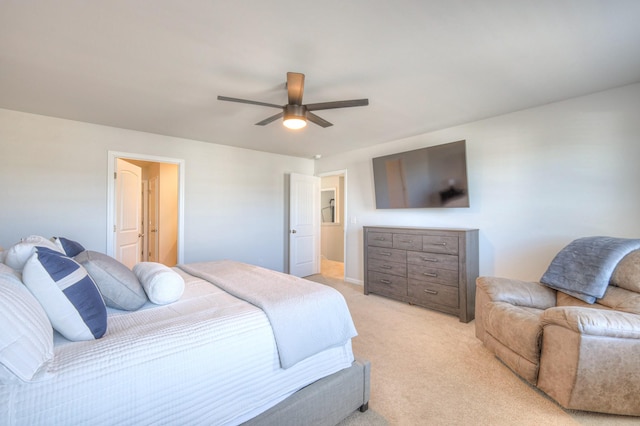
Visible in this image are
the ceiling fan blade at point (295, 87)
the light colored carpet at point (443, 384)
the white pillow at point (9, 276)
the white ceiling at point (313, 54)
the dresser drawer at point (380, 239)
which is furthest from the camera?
the dresser drawer at point (380, 239)

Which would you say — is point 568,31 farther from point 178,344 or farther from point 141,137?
point 141,137

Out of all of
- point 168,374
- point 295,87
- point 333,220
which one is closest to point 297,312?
point 168,374

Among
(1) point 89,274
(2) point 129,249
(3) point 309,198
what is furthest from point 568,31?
(2) point 129,249

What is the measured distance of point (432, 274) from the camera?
11.3ft

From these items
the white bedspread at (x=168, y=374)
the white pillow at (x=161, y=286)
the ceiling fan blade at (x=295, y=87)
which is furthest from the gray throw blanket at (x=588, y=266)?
the white pillow at (x=161, y=286)

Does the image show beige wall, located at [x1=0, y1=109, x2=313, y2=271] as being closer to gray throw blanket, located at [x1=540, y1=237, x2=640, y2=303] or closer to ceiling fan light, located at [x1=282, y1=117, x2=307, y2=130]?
ceiling fan light, located at [x1=282, y1=117, x2=307, y2=130]

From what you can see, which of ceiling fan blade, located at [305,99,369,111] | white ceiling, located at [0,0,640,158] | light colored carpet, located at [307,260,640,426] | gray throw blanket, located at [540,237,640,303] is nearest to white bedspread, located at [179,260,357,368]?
light colored carpet, located at [307,260,640,426]

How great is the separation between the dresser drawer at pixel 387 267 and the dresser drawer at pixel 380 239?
242 millimetres

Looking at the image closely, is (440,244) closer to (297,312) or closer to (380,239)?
(380,239)

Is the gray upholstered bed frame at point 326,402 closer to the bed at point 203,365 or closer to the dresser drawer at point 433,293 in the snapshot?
the bed at point 203,365

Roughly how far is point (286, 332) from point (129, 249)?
3665 mm

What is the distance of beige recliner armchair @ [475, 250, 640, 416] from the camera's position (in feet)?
5.28

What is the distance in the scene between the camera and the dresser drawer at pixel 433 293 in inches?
129

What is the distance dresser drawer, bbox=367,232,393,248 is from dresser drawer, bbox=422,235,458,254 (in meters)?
0.52
